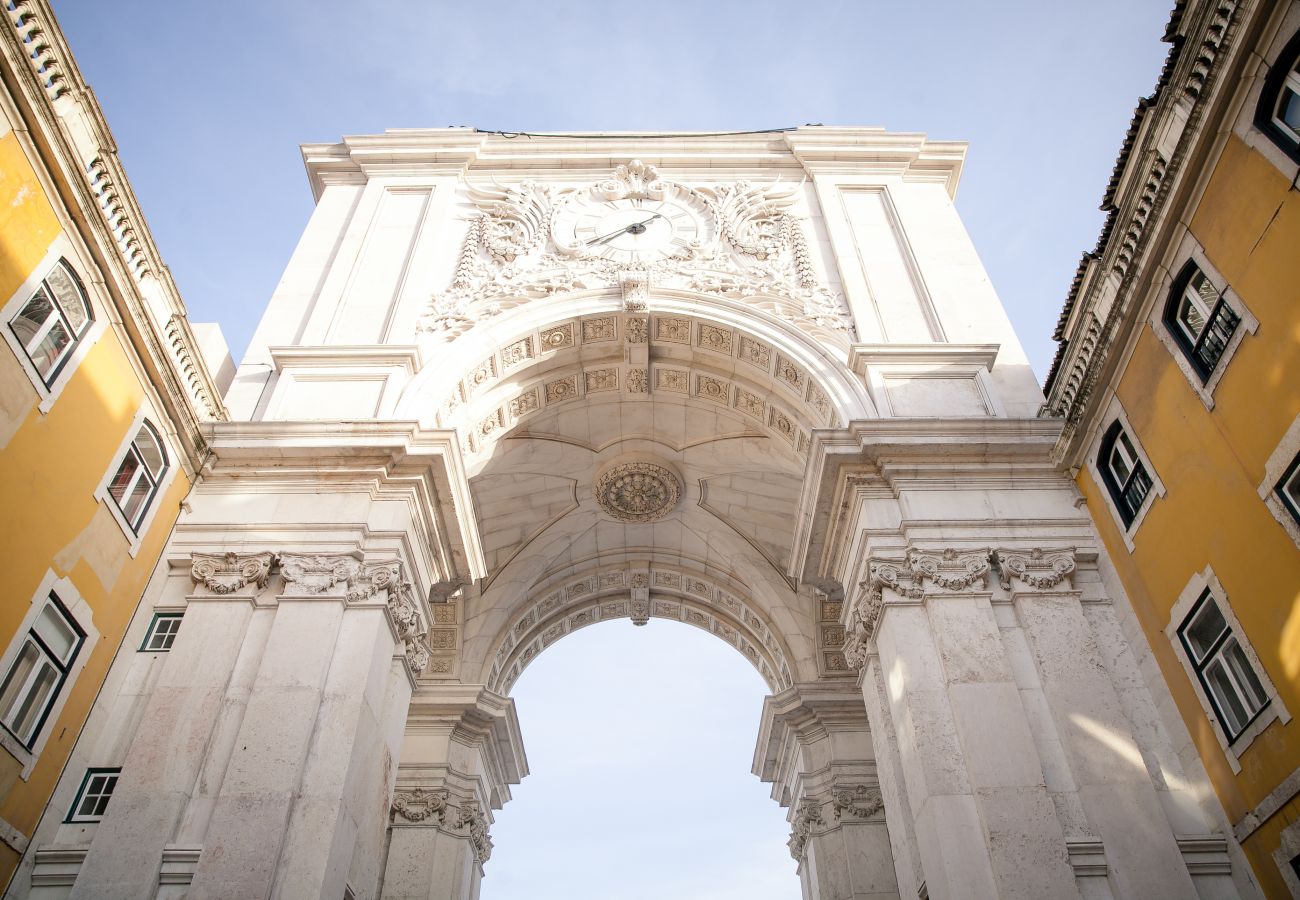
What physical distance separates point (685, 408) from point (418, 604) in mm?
9648

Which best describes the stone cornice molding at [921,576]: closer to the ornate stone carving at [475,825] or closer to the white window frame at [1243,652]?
the white window frame at [1243,652]

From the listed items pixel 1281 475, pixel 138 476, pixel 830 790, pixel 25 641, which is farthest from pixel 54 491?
pixel 830 790

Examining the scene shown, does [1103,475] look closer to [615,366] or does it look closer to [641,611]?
[615,366]

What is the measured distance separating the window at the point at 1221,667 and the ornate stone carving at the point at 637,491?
15166mm

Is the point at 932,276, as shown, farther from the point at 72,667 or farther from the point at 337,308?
the point at 72,667

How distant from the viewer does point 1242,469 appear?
38.6 feet

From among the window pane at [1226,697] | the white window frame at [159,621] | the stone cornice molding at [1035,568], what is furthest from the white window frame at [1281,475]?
the white window frame at [159,621]

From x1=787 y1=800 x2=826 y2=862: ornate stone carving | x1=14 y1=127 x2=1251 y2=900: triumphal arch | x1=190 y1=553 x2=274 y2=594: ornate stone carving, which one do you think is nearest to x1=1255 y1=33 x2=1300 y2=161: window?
x1=14 y1=127 x2=1251 y2=900: triumphal arch

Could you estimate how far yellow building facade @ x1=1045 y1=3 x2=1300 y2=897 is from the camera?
35.9 ft

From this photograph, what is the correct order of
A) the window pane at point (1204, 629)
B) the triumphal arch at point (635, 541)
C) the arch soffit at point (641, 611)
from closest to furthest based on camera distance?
the window pane at point (1204, 629) < the triumphal arch at point (635, 541) < the arch soffit at point (641, 611)

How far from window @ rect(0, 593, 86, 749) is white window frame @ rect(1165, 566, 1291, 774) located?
1540 cm

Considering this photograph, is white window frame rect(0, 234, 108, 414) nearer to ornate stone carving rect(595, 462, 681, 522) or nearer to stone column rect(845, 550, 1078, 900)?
stone column rect(845, 550, 1078, 900)

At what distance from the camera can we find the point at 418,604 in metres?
16.8

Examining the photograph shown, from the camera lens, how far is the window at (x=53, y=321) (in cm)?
1226
